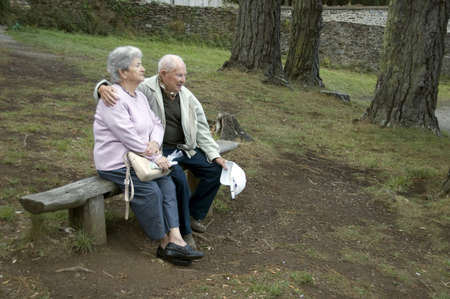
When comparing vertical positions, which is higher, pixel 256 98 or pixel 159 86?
pixel 159 86

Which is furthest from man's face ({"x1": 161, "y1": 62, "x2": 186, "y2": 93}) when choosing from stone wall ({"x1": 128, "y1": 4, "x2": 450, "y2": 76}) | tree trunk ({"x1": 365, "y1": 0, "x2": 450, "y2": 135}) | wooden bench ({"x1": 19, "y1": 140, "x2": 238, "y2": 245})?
stone wall ({"x1": 128, "y1": 4, "x2": 450, "y2": 76})

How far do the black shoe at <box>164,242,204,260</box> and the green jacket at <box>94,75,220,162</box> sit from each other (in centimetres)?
93

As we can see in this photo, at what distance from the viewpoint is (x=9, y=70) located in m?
10.1

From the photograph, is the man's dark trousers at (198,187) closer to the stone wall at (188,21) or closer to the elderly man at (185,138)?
the elderly man at (185,138)

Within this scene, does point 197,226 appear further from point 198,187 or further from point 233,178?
point 233,178

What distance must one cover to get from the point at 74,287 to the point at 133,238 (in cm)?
100

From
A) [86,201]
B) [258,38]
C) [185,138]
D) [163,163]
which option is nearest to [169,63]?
[185,138]

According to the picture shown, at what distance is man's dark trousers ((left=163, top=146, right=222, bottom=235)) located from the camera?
415cm

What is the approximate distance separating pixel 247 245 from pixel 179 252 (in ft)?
2.92

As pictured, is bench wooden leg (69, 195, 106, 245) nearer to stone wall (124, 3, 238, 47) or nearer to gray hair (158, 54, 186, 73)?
gray hair (158, 54, 186, 73)

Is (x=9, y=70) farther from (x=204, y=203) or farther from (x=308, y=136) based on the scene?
(x=204, y=203)

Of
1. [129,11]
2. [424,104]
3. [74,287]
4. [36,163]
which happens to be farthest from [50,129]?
Result: [129,11]

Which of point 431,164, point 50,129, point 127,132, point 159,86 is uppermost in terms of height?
point 159,86

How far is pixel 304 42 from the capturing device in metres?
13.9
